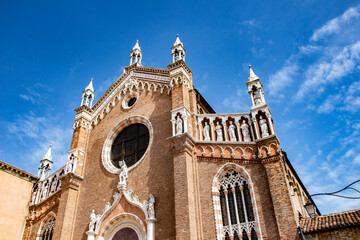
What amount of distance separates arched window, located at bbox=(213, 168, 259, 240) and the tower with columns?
0.13ft

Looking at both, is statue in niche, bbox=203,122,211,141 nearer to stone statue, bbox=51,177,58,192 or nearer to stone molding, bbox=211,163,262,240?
stone molding, bbox=211,163,262,240

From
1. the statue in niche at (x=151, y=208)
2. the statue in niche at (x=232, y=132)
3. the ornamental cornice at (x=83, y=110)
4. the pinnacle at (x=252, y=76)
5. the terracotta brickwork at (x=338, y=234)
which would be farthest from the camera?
the ornamental cornice at (x=83, y=110)

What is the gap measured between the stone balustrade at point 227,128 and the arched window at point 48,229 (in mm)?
9412

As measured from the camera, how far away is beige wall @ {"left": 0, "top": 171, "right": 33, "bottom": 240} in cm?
1723

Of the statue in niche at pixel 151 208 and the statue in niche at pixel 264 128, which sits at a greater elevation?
the statue in niche at pixel 264 128

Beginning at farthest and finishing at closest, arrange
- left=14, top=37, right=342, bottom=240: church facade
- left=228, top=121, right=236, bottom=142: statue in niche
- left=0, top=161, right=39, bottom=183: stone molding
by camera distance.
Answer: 1. left=0, top=161, right=39, bottom=183: stone molding
2. left=228, top=121, right=236, bottom=142: statue in niche
3. left=14, top=37, right=342, bottom=240: church facade

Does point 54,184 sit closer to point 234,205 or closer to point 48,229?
point 48,229

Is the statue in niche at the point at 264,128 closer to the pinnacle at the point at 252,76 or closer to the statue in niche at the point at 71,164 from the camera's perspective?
the pinnacle at the point at 252,76

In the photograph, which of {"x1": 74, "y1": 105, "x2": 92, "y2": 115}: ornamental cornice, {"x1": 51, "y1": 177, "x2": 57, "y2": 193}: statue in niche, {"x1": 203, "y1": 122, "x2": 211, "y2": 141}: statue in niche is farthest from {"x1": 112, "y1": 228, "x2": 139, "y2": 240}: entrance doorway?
{"x1": 74, "y1": 105, "x2": 92, "y2": 115}: ornamental cornice

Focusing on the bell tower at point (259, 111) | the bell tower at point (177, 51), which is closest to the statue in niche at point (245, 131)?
the bell tower at point (259, 111)

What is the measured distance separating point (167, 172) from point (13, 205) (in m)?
10.1

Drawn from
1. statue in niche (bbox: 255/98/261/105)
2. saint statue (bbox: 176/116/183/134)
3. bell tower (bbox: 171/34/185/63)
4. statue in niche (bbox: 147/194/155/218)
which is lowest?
statue in niche (bbox: 147/194/155/218)

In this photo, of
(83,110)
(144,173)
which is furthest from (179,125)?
(83,110)

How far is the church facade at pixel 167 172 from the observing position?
39.3 feet
